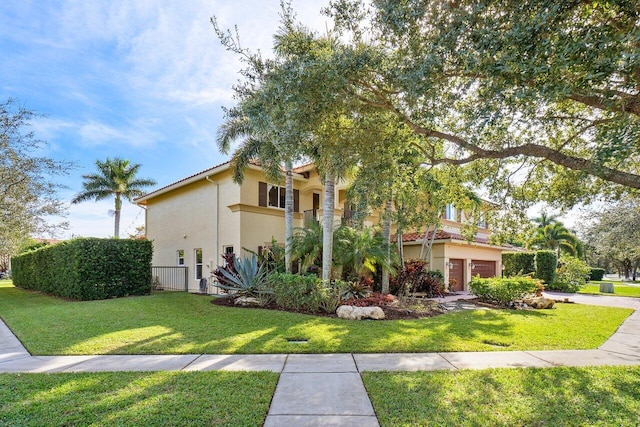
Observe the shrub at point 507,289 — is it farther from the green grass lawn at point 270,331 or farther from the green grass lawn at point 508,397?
the green grass lawn at point 508,397

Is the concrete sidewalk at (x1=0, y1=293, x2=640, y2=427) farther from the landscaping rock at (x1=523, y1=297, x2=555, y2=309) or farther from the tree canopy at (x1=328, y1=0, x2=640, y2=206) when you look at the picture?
the landscaping rock at (x1=523, y1=297, x2=555, y2=309)

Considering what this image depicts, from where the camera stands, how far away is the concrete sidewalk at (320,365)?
4.14 meters

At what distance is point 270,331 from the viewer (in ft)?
27.1

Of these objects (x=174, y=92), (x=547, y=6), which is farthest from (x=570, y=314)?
(x=174, y=92)

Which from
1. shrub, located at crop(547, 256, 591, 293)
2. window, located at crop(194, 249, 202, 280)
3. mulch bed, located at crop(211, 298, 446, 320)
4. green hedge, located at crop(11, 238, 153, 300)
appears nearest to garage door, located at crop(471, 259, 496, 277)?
shrub, located at crop(547, 256, 591, 293)

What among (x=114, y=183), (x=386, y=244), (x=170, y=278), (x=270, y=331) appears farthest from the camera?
(x=114, y=183)

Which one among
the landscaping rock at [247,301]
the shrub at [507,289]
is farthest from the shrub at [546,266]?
the landscaping rock at [247,301]

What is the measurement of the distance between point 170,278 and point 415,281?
47.2 ft

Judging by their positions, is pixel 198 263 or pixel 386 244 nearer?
pixel 386 244

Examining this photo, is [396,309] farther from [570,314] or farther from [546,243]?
[546,243]

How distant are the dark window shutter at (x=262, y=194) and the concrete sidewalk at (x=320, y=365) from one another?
38.1ft

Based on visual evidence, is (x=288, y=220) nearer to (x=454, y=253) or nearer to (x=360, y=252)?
(x=360, y=252)

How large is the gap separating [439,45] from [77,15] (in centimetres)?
868

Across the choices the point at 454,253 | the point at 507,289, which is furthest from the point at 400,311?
the point at 454,253
